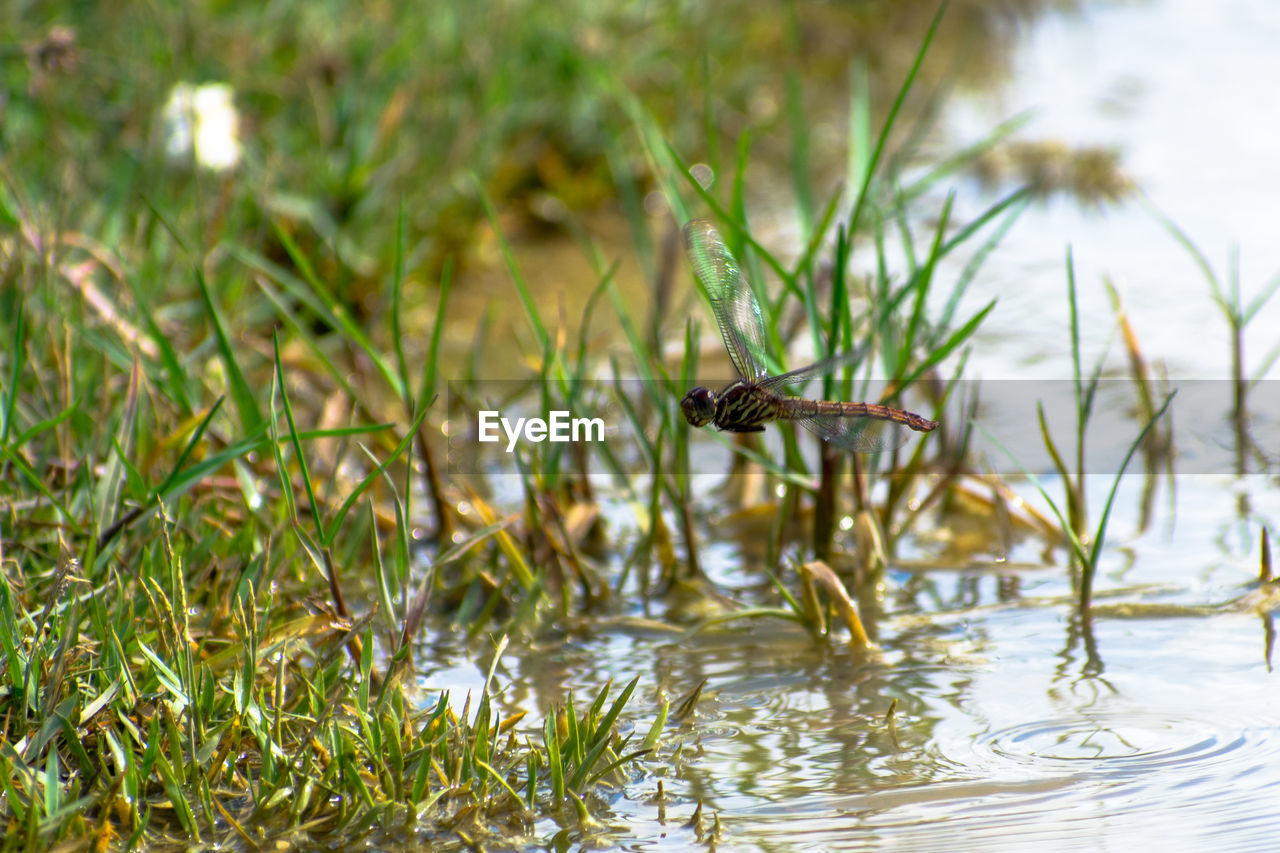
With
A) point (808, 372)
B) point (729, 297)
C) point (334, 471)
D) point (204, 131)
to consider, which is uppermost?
point (204, 131)

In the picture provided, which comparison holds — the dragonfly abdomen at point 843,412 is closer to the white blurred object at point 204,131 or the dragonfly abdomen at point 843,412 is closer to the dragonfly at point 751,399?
the dragonfly at point 751,399

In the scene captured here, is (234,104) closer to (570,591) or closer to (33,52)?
(33,52)

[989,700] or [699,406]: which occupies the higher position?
[699,406]

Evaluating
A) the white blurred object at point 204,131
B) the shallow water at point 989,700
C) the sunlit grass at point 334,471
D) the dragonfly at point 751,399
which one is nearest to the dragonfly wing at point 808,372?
the dragonfly at point 751,399
